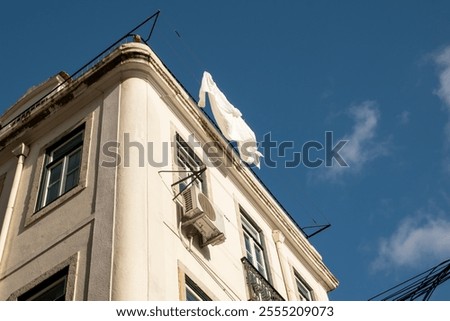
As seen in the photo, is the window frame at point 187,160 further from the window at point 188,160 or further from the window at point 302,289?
the window at point 302,289

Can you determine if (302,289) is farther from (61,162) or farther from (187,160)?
(61,162)

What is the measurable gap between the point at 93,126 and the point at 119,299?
431 centimetres

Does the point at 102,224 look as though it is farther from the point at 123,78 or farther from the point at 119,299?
the point at 123,78

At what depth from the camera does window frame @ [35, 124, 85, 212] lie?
456 inches

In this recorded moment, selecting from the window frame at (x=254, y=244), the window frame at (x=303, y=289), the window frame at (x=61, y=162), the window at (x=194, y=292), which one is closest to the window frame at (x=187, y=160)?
the window frame at (x=254, y=244)

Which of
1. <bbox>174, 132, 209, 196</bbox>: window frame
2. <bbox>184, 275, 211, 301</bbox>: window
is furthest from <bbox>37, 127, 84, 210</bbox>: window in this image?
<bbox>184, 275, 211, 301</bbox>: window

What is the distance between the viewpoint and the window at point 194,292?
10187 mm

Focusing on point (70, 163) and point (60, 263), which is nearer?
point (60, 263)

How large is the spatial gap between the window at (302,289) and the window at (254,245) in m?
1.37

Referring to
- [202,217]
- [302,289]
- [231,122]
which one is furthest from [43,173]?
[302,289]

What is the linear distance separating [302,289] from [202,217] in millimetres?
4969

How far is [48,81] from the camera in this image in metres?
14.7
